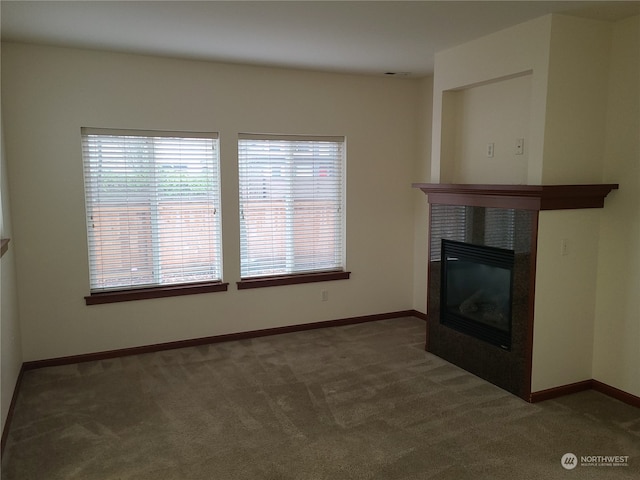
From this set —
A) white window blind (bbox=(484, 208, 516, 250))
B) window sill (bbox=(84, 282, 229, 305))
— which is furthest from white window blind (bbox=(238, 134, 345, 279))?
white window blind (bbox=(484, 208, 516, 250))

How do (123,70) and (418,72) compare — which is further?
(418,72)

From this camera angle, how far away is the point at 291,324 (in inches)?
198

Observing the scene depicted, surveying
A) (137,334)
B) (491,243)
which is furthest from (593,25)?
(137,334)

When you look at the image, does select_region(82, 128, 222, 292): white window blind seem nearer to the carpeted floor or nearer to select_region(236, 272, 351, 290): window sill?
select_region(236, 272, 351, 290): window sill

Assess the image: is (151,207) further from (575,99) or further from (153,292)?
(575,99)

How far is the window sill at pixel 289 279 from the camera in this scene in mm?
4781

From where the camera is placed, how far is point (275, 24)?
10.7 ft

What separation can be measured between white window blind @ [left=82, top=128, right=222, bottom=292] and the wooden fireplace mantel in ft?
7.43

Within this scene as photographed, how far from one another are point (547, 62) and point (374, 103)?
2.14 meters

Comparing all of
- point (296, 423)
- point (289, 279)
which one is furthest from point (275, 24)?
point (296, 423)

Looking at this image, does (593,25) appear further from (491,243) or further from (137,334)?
(137,334)

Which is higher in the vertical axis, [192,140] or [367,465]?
[192,140]

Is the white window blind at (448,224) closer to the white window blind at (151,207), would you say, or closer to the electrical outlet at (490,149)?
the electrical outlet at (490,149)

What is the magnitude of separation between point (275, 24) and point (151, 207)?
6.40 ft
